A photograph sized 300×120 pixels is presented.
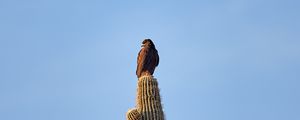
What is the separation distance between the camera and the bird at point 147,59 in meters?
30.7

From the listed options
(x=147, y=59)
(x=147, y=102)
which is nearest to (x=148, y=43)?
(x=147, y=59)

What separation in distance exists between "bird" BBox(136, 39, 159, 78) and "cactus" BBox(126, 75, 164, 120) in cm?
105

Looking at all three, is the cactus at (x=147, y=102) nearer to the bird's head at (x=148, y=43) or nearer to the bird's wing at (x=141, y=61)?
the bird's wing at (x=141, y=61)

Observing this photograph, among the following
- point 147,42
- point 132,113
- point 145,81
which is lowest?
point 132,113

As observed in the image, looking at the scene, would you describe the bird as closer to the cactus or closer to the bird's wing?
the bird's wing

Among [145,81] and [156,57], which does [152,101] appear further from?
[156,57]

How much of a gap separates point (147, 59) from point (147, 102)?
8.69 ft

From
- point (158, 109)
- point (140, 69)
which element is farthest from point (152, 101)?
point (140, 69)

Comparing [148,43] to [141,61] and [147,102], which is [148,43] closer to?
[141,61]

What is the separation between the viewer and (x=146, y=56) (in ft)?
101

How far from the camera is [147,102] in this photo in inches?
1124

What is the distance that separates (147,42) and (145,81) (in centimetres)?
246

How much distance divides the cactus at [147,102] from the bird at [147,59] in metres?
1.05

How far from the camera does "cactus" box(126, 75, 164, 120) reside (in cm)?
2785
